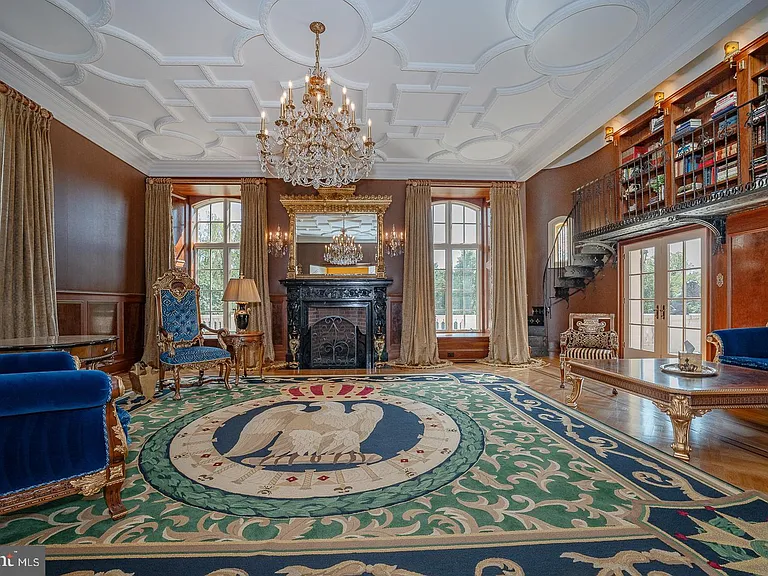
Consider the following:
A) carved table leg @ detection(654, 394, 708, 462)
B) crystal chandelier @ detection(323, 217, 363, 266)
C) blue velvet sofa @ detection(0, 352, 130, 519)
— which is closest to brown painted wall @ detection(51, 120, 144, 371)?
Result: crystal chandelier @ detection(323, 217, 363, 266)

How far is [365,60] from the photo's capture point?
402 cm

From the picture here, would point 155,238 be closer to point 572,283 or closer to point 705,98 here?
point 572,283

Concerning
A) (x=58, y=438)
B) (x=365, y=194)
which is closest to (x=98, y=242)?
(x=365, y=194)

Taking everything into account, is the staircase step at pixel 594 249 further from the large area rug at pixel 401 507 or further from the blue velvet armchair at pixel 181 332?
the blue velvet armchair at pixel 181 332

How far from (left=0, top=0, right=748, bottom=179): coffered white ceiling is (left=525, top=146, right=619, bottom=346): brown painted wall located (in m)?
2.45

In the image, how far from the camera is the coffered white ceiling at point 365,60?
129 inches

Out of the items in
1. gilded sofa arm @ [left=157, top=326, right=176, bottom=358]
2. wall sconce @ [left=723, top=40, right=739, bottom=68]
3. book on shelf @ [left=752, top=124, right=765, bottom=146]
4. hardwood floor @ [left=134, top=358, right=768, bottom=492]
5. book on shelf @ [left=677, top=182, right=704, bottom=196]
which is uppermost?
wall sconce @ [left=723, top=40, right=739, bottom=68]

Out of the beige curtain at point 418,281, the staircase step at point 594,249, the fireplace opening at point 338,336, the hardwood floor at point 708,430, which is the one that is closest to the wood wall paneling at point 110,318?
the fireplace opening at point 338,336

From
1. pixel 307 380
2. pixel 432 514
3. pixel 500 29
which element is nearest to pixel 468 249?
pixel 307 380

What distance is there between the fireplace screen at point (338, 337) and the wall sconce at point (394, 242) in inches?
47.1

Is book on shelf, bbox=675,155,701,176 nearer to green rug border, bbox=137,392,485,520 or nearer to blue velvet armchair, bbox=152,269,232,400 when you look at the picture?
green rug border, bbox=137,392,485,520

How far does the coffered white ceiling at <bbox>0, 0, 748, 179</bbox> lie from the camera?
3.29 meters

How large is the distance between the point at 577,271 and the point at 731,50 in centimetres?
409

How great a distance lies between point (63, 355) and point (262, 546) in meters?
1.94
